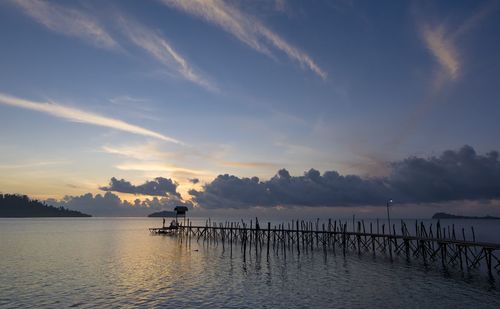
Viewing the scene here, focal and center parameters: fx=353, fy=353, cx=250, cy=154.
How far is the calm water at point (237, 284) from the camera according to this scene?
24.9 metres

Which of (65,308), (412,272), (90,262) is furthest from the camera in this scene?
(90,262)

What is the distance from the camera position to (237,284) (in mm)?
30703

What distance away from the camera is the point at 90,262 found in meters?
45.2

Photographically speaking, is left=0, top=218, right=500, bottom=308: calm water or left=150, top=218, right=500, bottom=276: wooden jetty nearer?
left=0, top=218, right=500, bottom=308: calm water

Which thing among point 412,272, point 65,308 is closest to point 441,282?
point 412,272

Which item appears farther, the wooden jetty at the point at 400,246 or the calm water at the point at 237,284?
the wooden jetty at the point at 400,246

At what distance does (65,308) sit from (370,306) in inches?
794

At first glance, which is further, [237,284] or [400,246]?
[400,246]

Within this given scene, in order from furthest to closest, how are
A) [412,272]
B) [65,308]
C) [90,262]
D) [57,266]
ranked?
[90,262] < [57,266] < [412,272] < [65,308]

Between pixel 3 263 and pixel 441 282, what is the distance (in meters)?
49.3

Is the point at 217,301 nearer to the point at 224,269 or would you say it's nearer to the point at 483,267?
the point at 224,269

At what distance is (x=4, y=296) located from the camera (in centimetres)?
2605

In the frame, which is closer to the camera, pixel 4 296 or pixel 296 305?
pixel 296 305

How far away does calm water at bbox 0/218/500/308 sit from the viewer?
980 inches
